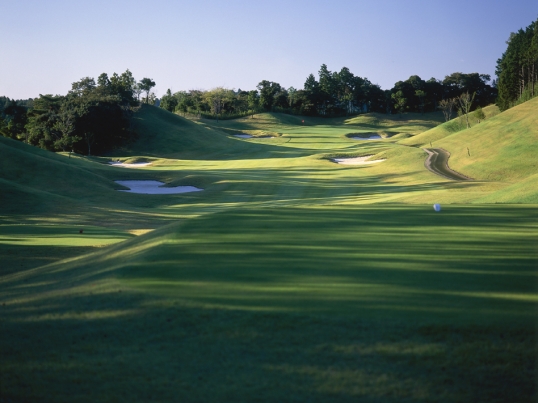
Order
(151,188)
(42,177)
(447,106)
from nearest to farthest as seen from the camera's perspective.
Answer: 1. (42,177)
2. (151,188)
3. (447,106)

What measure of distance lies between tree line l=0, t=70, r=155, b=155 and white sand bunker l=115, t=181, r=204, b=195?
33436 mm

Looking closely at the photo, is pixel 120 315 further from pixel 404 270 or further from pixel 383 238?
pixel 383 238

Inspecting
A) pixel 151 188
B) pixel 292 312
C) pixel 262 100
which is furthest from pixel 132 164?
pixel 262 100

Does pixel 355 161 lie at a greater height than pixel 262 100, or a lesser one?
lesser

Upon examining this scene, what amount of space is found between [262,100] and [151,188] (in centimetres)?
9105

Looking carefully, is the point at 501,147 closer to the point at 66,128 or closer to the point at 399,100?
the point at 66,128

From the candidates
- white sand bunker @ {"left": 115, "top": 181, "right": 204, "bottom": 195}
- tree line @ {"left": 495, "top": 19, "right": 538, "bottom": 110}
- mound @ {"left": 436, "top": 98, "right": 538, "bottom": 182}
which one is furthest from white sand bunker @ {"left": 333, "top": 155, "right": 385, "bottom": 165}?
tree line @ {"left": 495, "top": 19, "right": 538, "bottom": 110}

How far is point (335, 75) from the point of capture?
467 ft

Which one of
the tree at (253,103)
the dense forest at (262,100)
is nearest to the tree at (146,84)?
the dense forest at (262,100)

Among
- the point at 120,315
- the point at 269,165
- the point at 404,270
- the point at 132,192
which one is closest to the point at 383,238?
the point at 404,270

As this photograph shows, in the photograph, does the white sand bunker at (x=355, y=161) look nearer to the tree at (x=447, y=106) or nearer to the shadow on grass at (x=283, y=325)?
the shadow on grass at (x=283, y=325)

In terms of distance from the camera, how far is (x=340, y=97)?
139 meters

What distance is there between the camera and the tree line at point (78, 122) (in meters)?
73.9

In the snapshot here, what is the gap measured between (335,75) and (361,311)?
141 metres
